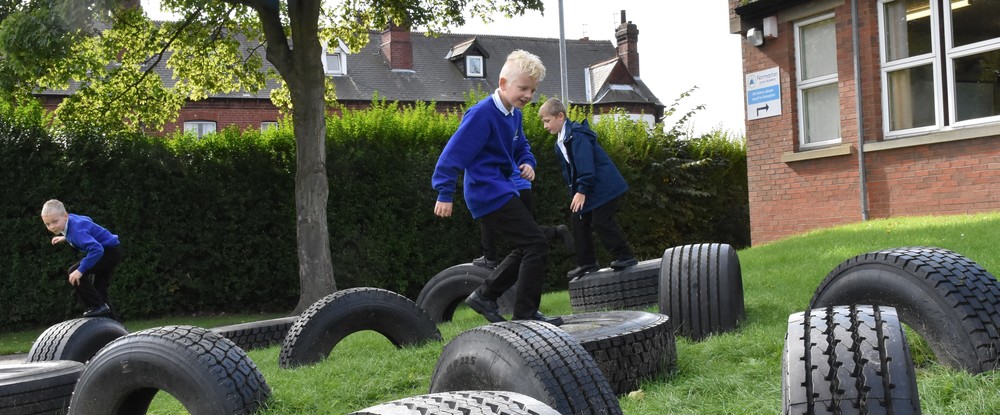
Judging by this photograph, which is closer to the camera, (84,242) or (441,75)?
(84,242)

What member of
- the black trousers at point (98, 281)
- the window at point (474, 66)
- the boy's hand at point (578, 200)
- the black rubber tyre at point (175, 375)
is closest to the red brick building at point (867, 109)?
the boy's hand at point (578, 200)

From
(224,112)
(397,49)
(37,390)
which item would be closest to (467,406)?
(37,390)

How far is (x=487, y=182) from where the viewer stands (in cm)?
543

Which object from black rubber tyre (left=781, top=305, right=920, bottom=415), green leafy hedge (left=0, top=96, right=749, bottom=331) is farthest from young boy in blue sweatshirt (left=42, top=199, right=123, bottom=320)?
black rubber tyre (left=781, top=305, right=920, bottom=415)

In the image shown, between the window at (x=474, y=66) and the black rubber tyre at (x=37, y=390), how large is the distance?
3659 centimetres

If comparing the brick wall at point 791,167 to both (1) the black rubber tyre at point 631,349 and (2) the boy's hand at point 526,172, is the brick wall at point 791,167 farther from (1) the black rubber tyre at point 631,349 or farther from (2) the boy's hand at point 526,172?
(1) the black rubber tyre at point 631,349

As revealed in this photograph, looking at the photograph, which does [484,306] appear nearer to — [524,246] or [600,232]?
[524,246]

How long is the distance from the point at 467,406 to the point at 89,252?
8287mm

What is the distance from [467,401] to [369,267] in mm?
12520

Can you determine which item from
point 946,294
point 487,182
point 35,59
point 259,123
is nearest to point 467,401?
point 946,294

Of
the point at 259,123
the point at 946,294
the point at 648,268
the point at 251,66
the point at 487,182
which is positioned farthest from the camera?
the point at 259,123

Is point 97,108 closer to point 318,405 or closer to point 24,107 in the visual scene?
point 24,107

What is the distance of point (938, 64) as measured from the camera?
37.8 feet

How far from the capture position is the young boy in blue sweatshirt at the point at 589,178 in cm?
756
